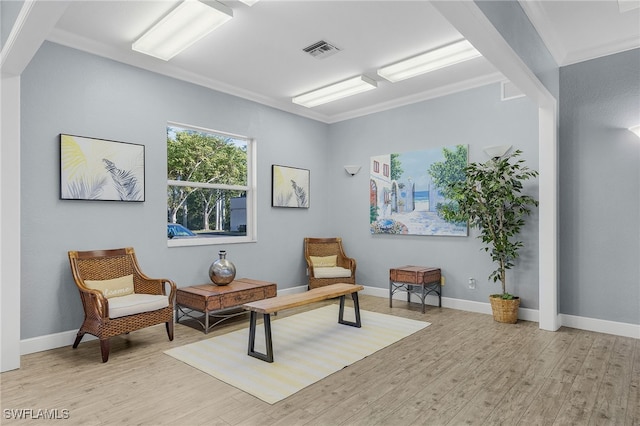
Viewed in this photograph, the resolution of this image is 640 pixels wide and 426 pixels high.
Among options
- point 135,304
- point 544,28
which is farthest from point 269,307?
point 544,28

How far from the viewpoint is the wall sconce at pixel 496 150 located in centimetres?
463

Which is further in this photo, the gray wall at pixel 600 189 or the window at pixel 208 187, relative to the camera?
the window at pixel 208 187

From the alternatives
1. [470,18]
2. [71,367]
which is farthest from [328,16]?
[71,367]

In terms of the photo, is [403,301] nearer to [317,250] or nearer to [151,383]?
[317,250]

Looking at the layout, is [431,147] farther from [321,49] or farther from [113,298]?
[113,298]

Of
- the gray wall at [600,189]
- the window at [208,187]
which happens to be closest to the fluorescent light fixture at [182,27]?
the window at [208,187]

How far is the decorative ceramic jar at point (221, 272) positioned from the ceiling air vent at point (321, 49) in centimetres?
261

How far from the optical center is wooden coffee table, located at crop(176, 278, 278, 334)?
4.04 meters

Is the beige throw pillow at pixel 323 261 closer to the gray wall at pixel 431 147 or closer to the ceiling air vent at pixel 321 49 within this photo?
the gray wall at pixel 431 147

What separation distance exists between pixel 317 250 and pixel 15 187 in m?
3.98

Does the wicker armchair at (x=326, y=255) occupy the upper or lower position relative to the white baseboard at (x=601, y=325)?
upper

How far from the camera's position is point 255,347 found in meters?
3.56

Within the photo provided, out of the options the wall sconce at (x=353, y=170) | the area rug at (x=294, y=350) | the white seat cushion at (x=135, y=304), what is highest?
the wall sconce at (x=353, y=170)

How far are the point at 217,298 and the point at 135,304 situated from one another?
34.8 inches
